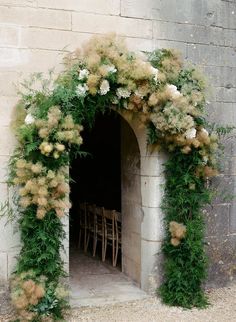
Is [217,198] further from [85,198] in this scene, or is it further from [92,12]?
[85,198]

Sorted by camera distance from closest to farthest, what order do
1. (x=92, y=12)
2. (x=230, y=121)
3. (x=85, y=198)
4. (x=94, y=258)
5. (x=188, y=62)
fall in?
(x=92, y=12) → (x=188, y=62) → (x=230, y=121) → (x=94, y=258) → (x=85, y=198)

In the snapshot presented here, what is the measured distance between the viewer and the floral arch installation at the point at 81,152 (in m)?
4.45

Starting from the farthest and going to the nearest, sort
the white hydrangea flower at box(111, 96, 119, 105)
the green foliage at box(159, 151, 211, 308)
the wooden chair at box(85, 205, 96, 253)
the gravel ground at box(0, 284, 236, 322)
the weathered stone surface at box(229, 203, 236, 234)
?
1. the wooden chair at box(85, 205, 96, 253)
2. the weathered stone surface at box(229, 203, 236, 234)
3. the green foliage at box(159, 151, 211, 308)
4. the white hydrangea flower at box(111, 96, 119, 105)
5. the gravel ground at box(0, 284, 236, 322)

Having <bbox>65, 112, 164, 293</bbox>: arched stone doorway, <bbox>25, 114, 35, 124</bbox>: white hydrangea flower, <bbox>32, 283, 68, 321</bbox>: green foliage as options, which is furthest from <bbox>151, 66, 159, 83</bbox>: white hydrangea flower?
<bbox>32, 283, 68, 321</bbox>: green foliage

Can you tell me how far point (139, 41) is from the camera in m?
5.19

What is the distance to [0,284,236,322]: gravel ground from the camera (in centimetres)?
474

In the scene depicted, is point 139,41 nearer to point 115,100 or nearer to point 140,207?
point 115,100

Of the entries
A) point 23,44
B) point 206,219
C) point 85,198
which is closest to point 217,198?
point 206,219

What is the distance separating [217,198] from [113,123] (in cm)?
255

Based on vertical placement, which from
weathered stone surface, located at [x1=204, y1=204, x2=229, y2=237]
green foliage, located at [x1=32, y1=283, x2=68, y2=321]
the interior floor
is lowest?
the interior floor

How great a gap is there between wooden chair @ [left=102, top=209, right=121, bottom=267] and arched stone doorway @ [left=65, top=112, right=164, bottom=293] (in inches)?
12.6

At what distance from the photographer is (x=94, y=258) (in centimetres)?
688

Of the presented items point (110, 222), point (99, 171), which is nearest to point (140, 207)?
point (110, 222)

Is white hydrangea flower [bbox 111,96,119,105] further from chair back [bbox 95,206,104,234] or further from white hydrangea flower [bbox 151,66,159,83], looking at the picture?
chair back [bbox 95,206,104,234]
